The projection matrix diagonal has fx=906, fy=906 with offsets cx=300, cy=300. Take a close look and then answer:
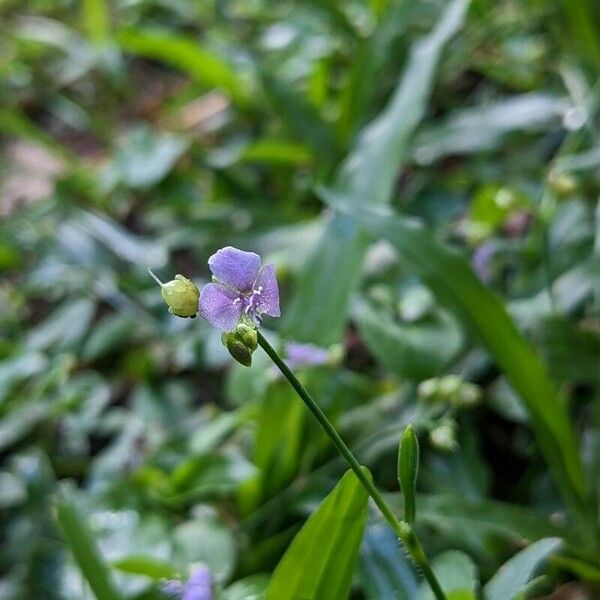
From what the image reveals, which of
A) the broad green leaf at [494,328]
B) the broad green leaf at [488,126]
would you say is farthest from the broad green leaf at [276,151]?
the broad green leaf at [494,328]

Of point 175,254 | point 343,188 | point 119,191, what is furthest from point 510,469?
point 119,191

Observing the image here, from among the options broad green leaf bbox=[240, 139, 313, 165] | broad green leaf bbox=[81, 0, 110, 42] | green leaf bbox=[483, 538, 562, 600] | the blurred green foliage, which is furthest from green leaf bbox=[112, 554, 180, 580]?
broad green leaf bbox=[81, 0, 110, 42]

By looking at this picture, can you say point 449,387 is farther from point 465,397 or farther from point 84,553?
point 84,553

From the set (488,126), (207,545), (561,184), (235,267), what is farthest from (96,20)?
(235,267)

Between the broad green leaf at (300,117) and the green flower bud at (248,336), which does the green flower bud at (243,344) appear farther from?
the broad green leaf at (300,117)

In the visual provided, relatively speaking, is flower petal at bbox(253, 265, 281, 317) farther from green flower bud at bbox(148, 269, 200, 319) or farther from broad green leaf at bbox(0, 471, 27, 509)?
Answer: broad green leaf at bbox(0, 471, 27, 509)

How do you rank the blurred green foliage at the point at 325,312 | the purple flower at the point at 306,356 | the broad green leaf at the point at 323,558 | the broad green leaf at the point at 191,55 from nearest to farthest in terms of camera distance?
1. the broad green leaf at the point at 323,558
2. the blurred green foliage at the point at 325,312
3. the purple flower at the point at 306,356
4. the broad green leaf at the point at 191,55
